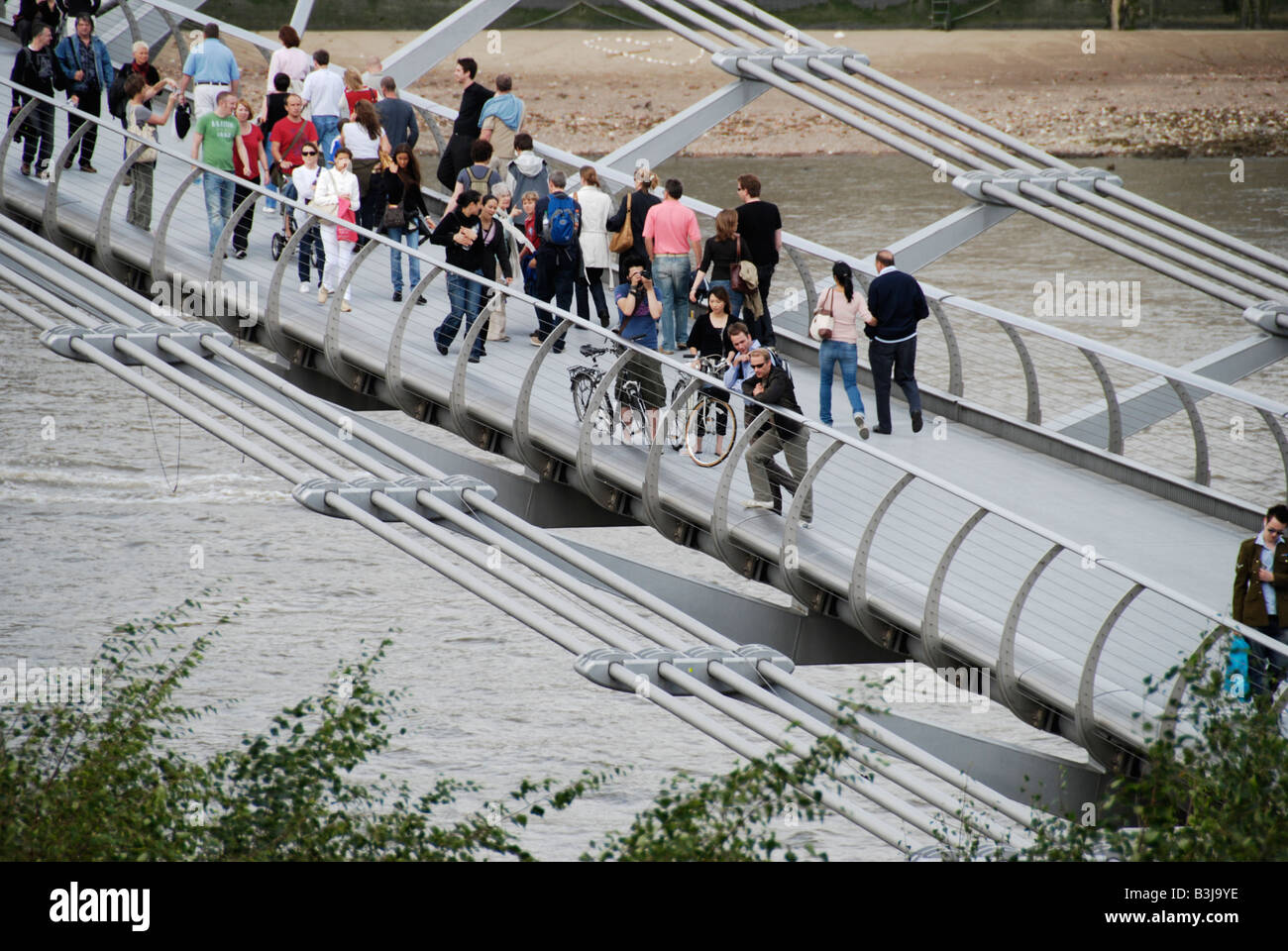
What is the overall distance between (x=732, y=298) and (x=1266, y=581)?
430cm

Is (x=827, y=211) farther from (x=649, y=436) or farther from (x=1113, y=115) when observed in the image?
(x=649, y=436)

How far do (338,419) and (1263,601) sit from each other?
519 cm

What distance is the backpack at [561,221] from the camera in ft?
41.2

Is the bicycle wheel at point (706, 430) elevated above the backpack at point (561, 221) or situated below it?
below

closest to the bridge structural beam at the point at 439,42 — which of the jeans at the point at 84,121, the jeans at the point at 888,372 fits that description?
the jeans at the point at 84,121

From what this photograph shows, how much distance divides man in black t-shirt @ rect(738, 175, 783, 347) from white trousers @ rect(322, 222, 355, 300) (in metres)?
2.67

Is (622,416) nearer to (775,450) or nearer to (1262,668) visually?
(775,450)

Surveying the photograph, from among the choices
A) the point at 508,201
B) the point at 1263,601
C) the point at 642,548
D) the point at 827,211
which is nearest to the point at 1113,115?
the point at 827,211

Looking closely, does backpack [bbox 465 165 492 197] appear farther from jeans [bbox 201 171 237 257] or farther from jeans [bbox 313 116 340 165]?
jeans [bbox 313 116 340 165]

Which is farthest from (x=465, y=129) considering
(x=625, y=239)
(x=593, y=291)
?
(x=625, y=239)

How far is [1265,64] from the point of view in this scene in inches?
2044

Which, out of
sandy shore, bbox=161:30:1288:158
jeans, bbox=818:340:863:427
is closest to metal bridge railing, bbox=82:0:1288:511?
jeans, bbox=818:340:863:427

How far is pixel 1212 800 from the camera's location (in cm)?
697

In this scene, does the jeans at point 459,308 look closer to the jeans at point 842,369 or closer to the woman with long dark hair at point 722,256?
the woman with long dark hair at point 722,256
